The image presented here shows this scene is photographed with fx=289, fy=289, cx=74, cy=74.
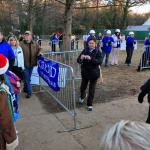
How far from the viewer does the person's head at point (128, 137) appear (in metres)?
1.29

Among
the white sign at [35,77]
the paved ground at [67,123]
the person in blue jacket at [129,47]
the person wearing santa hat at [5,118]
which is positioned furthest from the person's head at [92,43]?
the person in blue jacket at [129,47]

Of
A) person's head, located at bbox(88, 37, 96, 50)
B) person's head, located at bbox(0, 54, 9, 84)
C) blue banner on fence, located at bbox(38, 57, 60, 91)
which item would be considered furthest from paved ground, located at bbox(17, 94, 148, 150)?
person's head, located at bbox(0, 54, 9, 84)

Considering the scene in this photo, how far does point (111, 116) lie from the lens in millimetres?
6305

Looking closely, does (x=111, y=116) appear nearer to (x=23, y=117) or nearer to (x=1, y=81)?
(x=23, y=117)

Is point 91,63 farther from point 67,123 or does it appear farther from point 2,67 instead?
point 2,67

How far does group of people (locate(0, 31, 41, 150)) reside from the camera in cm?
Answer: 367

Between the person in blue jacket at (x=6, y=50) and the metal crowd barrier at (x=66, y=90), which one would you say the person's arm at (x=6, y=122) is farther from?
the person in blue jacket at (x=6, y=50)

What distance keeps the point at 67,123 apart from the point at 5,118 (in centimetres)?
238

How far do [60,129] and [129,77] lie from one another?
5.80 meters

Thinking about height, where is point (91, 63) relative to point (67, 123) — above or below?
above

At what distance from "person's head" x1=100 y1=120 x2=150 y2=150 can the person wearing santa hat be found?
246 cm

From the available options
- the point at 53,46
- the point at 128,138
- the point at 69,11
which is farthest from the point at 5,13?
the point at 128,138

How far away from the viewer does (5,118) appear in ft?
11.9

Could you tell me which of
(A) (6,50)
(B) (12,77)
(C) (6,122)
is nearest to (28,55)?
(A) (6,50)
